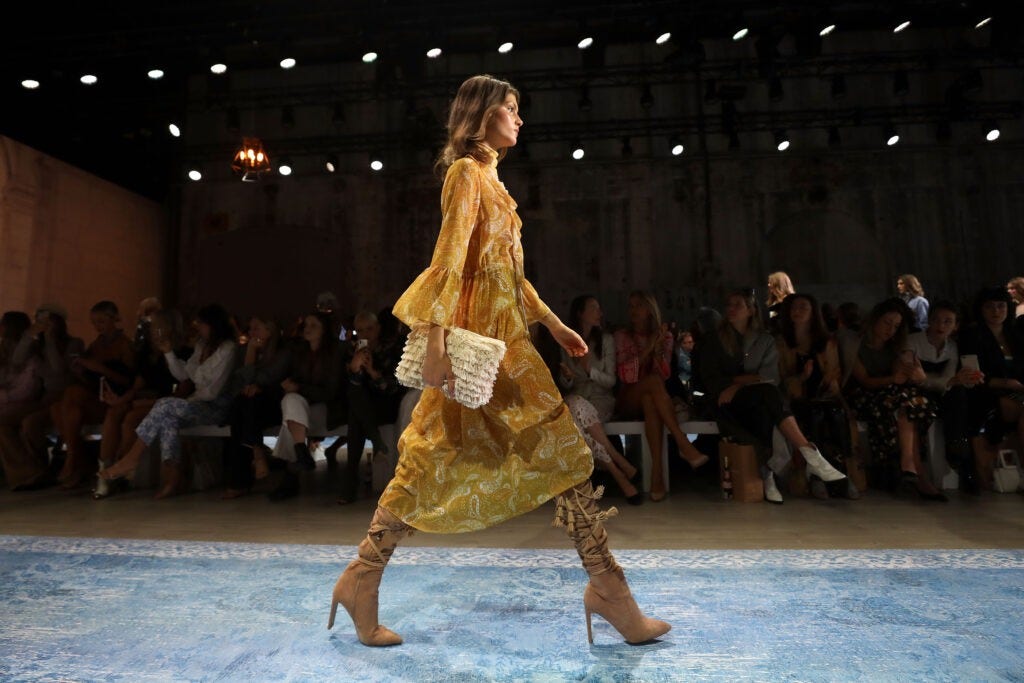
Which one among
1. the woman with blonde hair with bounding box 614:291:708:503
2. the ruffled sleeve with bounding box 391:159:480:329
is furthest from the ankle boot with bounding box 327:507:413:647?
the woman with blonde hair with bounding box 614:291:708:503

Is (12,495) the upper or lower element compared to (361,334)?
lower

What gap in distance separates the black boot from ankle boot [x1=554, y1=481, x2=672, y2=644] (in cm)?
262

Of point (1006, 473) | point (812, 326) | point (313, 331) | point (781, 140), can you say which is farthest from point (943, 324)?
point (781, 140)

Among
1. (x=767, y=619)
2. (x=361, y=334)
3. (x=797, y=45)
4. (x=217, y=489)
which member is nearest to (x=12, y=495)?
(x=217, y=489)

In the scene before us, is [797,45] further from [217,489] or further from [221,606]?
[221,606]

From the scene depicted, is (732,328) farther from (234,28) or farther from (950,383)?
(234,28)

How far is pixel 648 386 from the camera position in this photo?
3.81 metres

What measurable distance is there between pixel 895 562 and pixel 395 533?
6.16 ft

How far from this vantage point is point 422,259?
34.6 feet

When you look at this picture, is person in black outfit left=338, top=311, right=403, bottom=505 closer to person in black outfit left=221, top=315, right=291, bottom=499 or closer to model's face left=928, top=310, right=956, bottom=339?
person in black outfit left=221, top=315, right=291, bottom=499

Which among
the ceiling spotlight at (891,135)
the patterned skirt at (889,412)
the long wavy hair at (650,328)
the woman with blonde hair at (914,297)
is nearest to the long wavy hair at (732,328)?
the long wavy hair at (650,328)

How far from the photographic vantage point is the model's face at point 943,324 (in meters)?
3.83

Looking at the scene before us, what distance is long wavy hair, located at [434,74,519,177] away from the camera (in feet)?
5.22

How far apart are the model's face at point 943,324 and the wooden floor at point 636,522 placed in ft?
3.23
